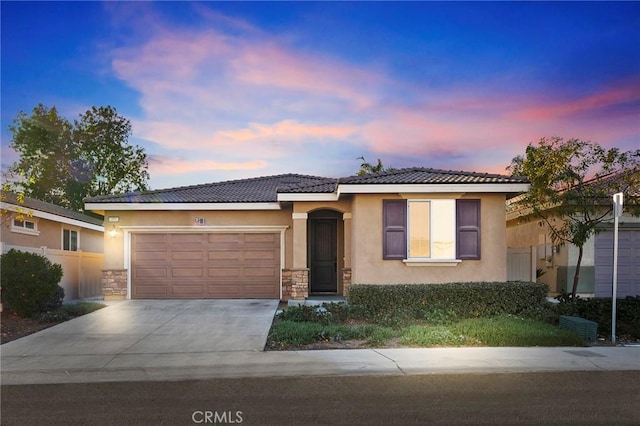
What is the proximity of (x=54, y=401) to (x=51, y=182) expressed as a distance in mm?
31078

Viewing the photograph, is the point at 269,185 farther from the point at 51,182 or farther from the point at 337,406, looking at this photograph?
the point at 51,182

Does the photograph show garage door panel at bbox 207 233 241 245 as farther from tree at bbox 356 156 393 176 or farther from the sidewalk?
tree at bbox 356 156 393 176

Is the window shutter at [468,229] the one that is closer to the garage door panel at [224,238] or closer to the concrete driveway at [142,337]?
the concrete driveway at [142,337]

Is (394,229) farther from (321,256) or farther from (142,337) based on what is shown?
(142,337)

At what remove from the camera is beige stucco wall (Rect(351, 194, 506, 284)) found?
13.5 meters

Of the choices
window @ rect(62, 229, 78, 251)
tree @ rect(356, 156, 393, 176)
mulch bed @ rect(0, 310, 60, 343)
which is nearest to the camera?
mulch bed @ rect(0, 310, 60, 343)

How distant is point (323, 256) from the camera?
17297 mm

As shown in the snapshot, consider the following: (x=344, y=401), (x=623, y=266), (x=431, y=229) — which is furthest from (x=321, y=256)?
(x=344, y=401)

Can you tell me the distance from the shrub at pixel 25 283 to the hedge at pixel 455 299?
308 inches

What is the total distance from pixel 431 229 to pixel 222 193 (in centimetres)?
759

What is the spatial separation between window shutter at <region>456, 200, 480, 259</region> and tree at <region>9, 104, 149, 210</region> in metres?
27.5

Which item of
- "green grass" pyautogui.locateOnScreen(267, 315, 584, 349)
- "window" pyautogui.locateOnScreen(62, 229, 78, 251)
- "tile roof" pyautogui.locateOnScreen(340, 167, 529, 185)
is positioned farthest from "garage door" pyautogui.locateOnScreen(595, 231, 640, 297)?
"window" pyautogui.locateOnScreen(62, 229, 78, 251)

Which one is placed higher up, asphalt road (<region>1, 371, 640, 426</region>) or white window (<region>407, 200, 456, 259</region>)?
white window (<region>407, 200, 456, 259</region>)

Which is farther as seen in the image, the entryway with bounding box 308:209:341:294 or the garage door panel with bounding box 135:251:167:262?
the entryway with bounding box 308:209:341:294
